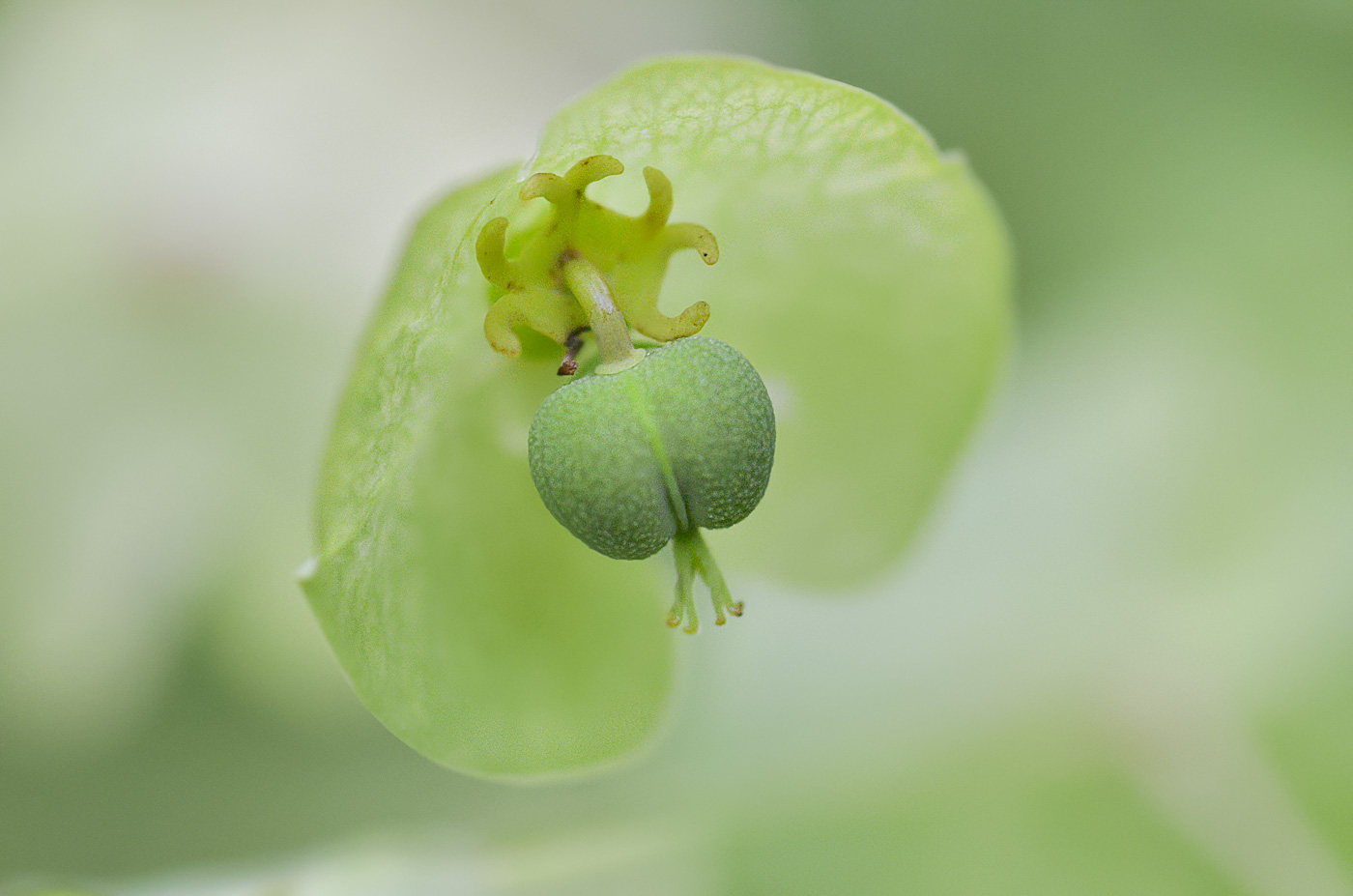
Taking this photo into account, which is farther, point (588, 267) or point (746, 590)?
point (746, 590)

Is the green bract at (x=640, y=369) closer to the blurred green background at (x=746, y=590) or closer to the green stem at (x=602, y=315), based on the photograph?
the green stem at (x=602, y=315)

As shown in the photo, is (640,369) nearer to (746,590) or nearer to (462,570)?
(462,570)

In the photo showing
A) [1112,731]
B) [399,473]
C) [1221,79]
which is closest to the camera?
[399,473]

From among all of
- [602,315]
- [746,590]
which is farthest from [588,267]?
[746,590]

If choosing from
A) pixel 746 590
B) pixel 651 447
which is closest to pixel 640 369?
pixel 651 447

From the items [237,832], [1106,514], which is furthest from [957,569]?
[237,832]

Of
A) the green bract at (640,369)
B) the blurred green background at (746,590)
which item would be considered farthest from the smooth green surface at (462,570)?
the blurred green background at (746,590)

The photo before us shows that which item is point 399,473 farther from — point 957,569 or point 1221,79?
A: point 1221,79
